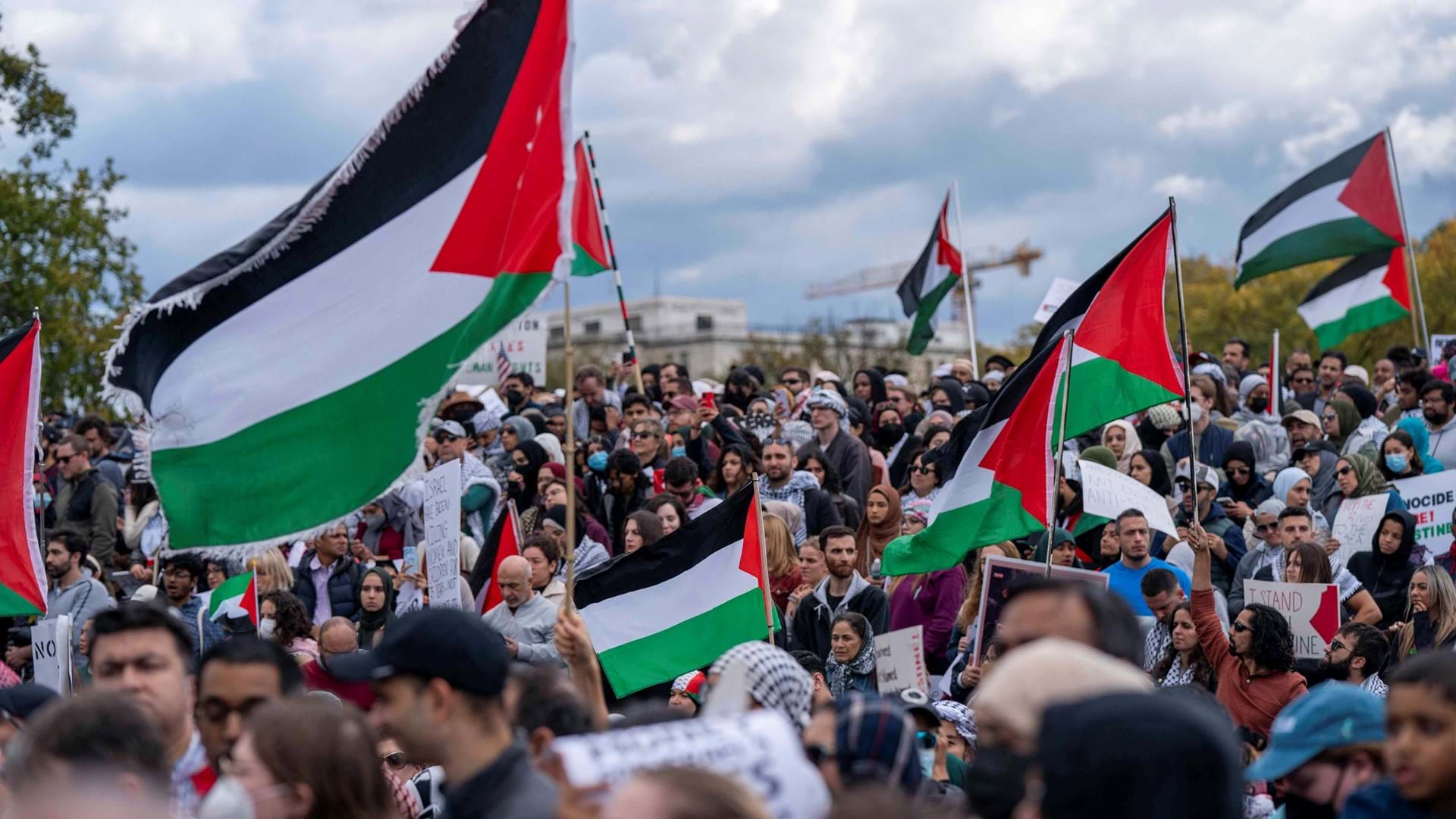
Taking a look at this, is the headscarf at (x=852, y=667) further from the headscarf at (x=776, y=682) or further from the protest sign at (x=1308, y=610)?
the headscarf at (x=776, y=682)

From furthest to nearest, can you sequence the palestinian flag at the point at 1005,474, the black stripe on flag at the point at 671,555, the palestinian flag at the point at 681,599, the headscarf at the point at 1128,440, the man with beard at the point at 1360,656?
the headscarf at the point at 1128,440 < the black stripe on flag at the point at 671,555 < the palestinian flag at the point at 681,599 < the palestinian flag at the point at 1005,474 < the man with beard at the point at 1360,656

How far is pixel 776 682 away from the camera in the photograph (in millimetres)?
5559

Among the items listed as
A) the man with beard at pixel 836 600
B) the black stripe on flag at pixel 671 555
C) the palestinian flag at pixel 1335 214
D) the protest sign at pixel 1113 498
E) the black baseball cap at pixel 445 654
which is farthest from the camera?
the palestinian flag at pixel 1335 214

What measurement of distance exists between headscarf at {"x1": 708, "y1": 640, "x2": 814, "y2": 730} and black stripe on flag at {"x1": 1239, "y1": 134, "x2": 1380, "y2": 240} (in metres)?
15.4

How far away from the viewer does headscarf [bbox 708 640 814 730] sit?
18.1 feet

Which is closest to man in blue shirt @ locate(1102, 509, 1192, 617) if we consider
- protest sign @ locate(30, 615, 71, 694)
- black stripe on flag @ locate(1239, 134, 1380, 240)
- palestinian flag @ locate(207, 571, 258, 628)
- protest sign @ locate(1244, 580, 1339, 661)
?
protest sign @ locate(1244, 580, 1339, 661)

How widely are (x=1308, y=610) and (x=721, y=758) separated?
6855 millimetres

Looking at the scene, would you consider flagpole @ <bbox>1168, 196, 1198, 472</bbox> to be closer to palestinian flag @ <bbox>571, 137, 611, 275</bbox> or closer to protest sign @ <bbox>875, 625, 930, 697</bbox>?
protest sign @ <bbox>875, 625, 930, 697</bbox>

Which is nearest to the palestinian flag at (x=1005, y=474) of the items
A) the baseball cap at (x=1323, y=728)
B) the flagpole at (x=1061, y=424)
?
the flagpole at (x=1061, y=424)

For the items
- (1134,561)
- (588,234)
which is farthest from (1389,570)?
(588,234)

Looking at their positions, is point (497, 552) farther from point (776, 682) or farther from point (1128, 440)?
point (776, 682)

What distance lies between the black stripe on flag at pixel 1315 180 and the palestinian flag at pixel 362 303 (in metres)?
14.4

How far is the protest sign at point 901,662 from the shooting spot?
374 inches

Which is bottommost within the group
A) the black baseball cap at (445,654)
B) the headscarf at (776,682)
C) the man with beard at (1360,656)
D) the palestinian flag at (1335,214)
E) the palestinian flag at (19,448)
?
the man with beard at (1360,656)
